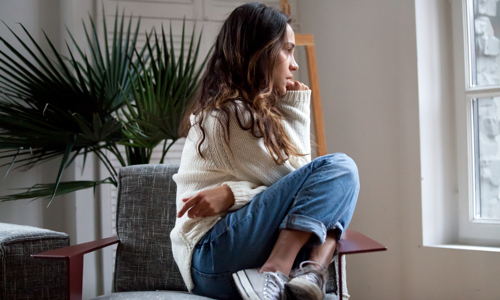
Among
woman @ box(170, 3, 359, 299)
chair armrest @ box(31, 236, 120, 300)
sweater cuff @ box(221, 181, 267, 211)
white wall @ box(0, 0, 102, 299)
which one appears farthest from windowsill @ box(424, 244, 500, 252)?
white wall @ box(0, 0, 102, 299)

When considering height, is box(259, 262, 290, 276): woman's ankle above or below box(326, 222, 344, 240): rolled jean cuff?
below

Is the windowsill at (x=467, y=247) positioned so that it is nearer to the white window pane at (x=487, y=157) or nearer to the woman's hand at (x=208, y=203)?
the white window pane at (x=487, y=157)

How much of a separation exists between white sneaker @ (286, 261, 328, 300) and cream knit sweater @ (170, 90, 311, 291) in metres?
0.26

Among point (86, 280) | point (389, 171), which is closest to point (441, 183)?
point (389, 171)

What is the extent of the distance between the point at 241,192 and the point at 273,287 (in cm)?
30

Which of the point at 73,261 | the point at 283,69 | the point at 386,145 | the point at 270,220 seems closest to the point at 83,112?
the point at 73,261

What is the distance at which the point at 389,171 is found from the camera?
2.27 m

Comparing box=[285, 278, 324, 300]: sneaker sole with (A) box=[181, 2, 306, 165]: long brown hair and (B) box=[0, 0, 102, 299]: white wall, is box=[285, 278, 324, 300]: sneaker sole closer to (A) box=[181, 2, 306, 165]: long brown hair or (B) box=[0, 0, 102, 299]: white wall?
(A) box=[181, 2, 306, 165]: long brown hair

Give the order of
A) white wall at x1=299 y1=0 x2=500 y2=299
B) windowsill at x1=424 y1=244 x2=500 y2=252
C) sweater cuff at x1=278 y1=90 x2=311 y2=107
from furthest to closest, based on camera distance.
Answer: white wall at x1=299 y1=0 x2=500 y2=299 < windowsill at x1=424 y1=244 x2=500 y2=252 < sweater cuff at x1=278 y1=90 x2=311 y2=107

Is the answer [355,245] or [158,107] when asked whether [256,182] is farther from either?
[158,107]

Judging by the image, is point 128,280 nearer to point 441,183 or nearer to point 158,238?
point 158,238

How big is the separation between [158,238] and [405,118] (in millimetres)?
1272

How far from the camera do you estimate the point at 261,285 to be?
113 cm

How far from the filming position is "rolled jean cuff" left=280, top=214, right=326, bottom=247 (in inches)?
47.3
